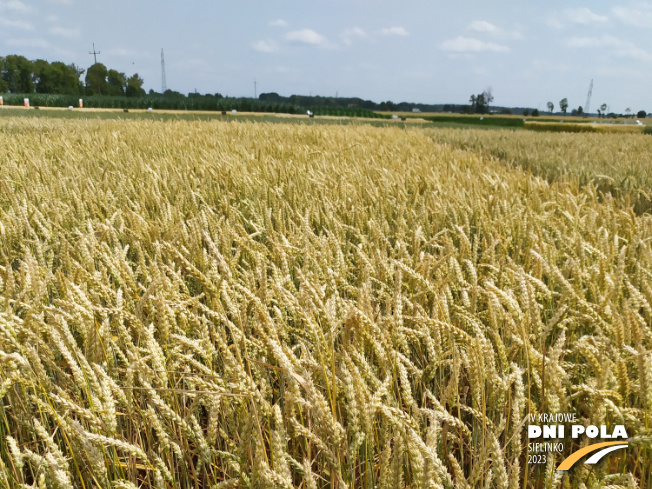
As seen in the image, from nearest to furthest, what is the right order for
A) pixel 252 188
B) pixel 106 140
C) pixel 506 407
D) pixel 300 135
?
pixel 506 407 → pixel 252 188 → pixel 106 140 → pixel 300 135

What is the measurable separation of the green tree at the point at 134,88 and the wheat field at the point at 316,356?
86.8m

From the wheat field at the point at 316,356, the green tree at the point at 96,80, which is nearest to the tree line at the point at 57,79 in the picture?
the green tree at the point at 96,80

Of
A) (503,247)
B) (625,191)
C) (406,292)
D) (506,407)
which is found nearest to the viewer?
(506,407)

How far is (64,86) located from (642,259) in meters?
90.9

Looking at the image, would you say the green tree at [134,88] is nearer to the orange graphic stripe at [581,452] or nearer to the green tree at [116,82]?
the green tree at [116,82]

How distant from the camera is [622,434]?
849 mm

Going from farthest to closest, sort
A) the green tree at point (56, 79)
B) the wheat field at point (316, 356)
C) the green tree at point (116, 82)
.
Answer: the green tree at point (116, 82) < the green tree at point (56, 79) < the wheat field at point (316, 356)

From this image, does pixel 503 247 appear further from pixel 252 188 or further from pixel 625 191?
pixel 625 191

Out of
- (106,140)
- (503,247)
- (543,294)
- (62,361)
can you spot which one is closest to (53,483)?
(62,361)

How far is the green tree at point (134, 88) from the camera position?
78062 mm

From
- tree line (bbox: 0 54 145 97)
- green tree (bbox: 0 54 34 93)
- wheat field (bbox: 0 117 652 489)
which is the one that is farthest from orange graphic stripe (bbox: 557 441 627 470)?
green tree (bbox: 0 54 34 93)

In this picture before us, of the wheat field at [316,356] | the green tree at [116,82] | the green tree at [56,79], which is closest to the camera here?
the wheat field at [316,356]

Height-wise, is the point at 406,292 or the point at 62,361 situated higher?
the point at 406,292

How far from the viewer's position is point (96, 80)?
75375 millimetres
